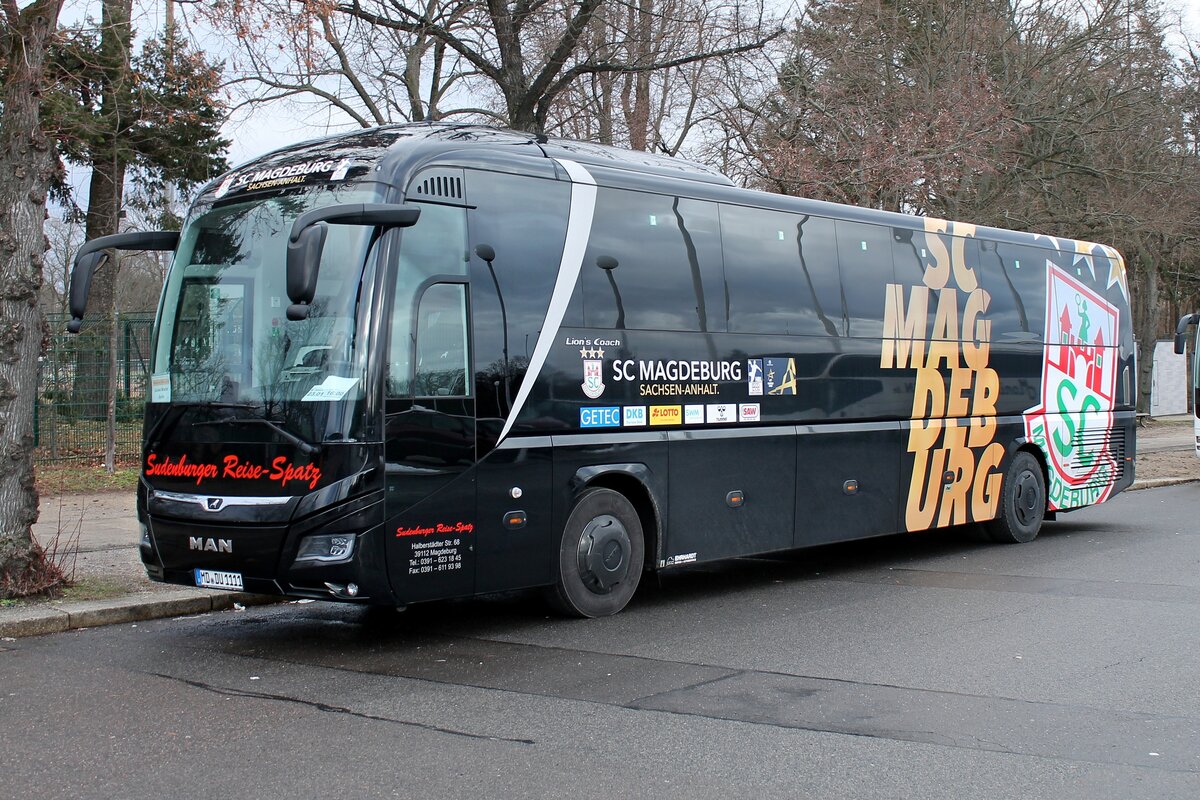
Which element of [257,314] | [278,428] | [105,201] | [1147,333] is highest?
[105,201]

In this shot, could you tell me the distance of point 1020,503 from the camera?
1346cm

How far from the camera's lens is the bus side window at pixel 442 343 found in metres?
7.86

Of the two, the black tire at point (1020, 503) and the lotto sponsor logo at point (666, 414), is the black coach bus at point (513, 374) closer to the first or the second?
the lotto sponsor logo at point (666, 414)

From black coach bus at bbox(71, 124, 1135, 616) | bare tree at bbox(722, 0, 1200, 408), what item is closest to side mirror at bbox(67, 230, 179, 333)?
black coach bus at bbox(71, 124, 1135, 616)

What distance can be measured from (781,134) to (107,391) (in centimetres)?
1161

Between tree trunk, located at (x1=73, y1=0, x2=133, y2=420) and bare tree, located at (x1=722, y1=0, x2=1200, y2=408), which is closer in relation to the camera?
tree trunk, located at (x1=73, y1=0, x2=133, y2=420)

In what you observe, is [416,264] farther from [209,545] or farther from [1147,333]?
[1147,333]

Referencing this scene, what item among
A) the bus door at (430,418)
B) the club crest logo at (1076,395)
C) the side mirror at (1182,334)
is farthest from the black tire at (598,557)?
the side mirror at (1182,334)

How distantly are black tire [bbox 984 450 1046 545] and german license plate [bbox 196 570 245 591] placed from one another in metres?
8.46

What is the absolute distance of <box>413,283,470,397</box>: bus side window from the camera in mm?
7855

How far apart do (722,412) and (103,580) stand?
16.8 ft

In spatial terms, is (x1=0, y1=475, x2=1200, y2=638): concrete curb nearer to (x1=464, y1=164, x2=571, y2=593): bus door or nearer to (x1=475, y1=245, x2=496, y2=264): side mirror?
(x1=464, y1=164, x2=571, y2=593): bus door

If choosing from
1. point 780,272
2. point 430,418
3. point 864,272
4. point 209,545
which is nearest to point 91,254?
point 209,545

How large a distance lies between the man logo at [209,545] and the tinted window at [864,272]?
599 centimetres
